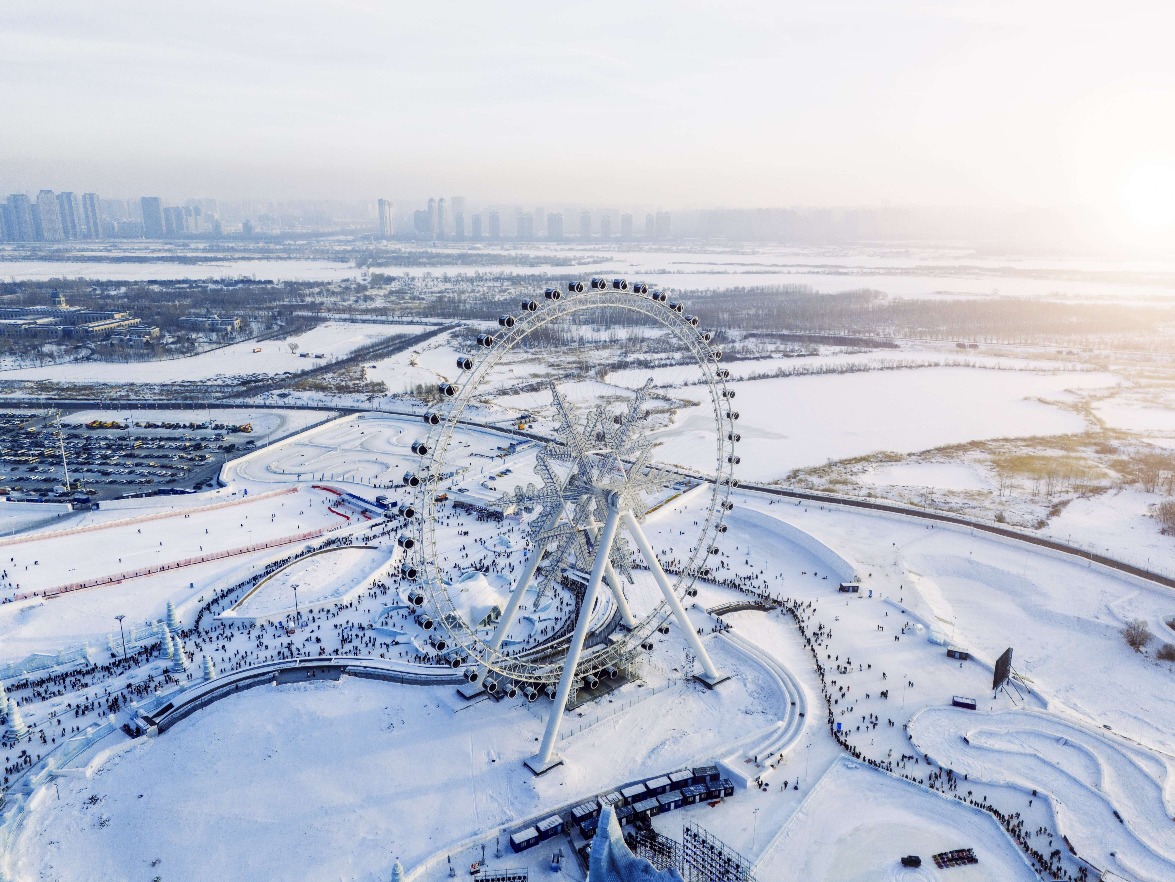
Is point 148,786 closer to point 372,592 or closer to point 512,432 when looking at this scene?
point 372,592

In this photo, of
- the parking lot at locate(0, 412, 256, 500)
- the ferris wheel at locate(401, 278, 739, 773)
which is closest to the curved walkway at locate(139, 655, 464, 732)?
the ferris wheel at locate(401, 278, 739, 773)

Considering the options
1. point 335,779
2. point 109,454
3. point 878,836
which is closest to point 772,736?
point 878,836

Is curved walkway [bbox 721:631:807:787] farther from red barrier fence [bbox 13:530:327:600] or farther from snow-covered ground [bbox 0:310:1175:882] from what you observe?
red barrier fence [bbox 13:530:327:600]

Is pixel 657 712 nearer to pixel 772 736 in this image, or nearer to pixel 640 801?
pixel 772 736

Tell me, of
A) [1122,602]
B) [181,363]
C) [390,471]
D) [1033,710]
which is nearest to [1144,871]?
[1033,710]

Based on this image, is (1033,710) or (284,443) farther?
(284,443)

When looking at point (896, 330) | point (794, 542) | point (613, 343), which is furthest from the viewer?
point (896, 330)
